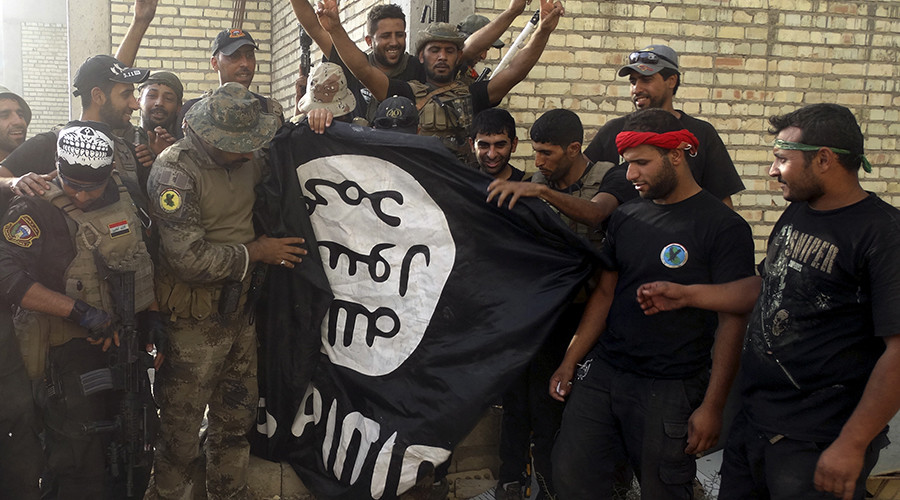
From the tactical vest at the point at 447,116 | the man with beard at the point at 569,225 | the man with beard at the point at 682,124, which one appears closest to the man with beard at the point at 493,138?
the man with beard at the point at 569,225

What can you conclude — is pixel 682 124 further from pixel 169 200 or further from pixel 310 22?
pixel 169 200

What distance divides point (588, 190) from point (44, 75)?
20036 millimetres

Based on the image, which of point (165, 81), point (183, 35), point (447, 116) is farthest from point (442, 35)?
point (183, 35)

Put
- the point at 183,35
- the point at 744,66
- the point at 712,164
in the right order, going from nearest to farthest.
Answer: the point at 712,164 < the point at 744,66 < the point at 183,35

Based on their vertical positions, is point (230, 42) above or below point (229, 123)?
above

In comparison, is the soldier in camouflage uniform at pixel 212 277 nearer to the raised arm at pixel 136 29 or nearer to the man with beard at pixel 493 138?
the man with beard at pixel 493 138

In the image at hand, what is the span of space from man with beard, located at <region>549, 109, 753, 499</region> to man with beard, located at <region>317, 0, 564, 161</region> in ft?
3.84

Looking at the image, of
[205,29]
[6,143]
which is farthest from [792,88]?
[205,29]

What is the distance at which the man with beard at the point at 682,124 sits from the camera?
3459mm

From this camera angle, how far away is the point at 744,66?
17.0 feet

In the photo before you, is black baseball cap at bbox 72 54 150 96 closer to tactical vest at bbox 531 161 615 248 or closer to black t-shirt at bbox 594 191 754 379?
tactical vest at bbox 531 161 615 248

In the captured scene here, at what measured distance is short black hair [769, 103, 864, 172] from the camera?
221 centimetres

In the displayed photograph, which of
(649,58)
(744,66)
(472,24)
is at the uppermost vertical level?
(472,24)

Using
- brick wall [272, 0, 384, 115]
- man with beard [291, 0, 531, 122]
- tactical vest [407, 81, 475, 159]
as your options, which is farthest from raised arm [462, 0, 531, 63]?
brick wall [272, 0, 384, 115]
